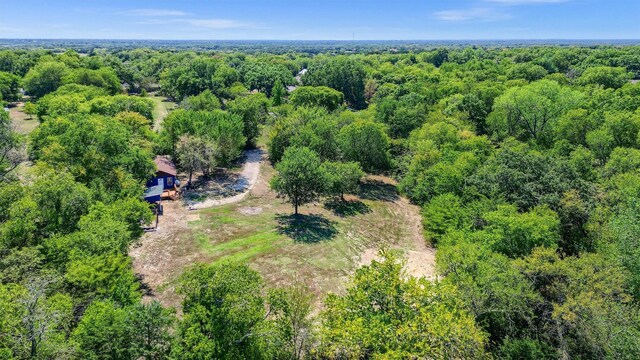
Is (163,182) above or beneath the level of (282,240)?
above

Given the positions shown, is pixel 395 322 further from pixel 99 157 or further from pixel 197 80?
pixel 197 80

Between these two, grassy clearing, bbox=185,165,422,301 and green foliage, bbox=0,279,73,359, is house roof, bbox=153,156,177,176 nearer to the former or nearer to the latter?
grassy clearing, bbox=185,165,422,301

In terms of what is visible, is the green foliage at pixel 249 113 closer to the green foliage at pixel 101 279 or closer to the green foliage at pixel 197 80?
the green foliage at pixel 197 80

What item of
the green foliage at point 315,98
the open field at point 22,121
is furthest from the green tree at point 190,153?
the open field at point 22,121

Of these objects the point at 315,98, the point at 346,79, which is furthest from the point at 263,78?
the point at 315,98

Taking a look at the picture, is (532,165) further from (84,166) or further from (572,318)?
(84,166)

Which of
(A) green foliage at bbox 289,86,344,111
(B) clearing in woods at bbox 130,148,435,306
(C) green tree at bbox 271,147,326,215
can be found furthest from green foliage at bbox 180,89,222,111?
(C) green tree at bbox 271,147,326,215
